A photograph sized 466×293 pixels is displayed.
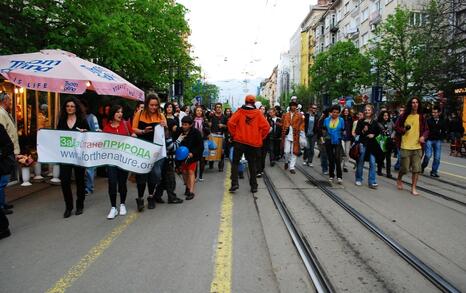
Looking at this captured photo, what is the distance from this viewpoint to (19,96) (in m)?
10.9

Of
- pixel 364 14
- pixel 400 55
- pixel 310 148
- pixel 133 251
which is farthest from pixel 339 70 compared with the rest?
pixel 133 251

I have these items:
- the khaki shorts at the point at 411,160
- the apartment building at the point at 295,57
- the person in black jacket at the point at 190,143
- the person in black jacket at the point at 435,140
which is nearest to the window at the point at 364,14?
the person in black jacket at the point at 435,140

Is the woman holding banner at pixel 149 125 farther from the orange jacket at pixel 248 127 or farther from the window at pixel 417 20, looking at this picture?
the window at pixel 417 20

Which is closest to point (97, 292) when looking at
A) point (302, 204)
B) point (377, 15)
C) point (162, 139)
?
point (162, 139)

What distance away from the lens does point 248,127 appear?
8781 mm

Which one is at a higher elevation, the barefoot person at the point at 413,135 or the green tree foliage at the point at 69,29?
the green tree foliage at the point at 69,29

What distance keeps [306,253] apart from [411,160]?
5.10m

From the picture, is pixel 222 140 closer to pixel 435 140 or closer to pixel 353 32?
pixel 435 140

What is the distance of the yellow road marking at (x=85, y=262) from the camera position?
4.02m

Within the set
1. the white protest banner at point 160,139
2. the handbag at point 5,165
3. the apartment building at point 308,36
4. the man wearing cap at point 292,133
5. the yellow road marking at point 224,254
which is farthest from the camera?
the apartment building at point 308,36

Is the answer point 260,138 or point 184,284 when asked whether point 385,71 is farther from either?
point 184,284

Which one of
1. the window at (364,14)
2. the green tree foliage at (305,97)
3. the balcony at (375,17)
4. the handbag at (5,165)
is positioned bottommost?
the handbag at (5,165)

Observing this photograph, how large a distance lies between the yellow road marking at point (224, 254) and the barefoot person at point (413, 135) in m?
4.00

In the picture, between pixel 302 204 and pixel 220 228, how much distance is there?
212cm
